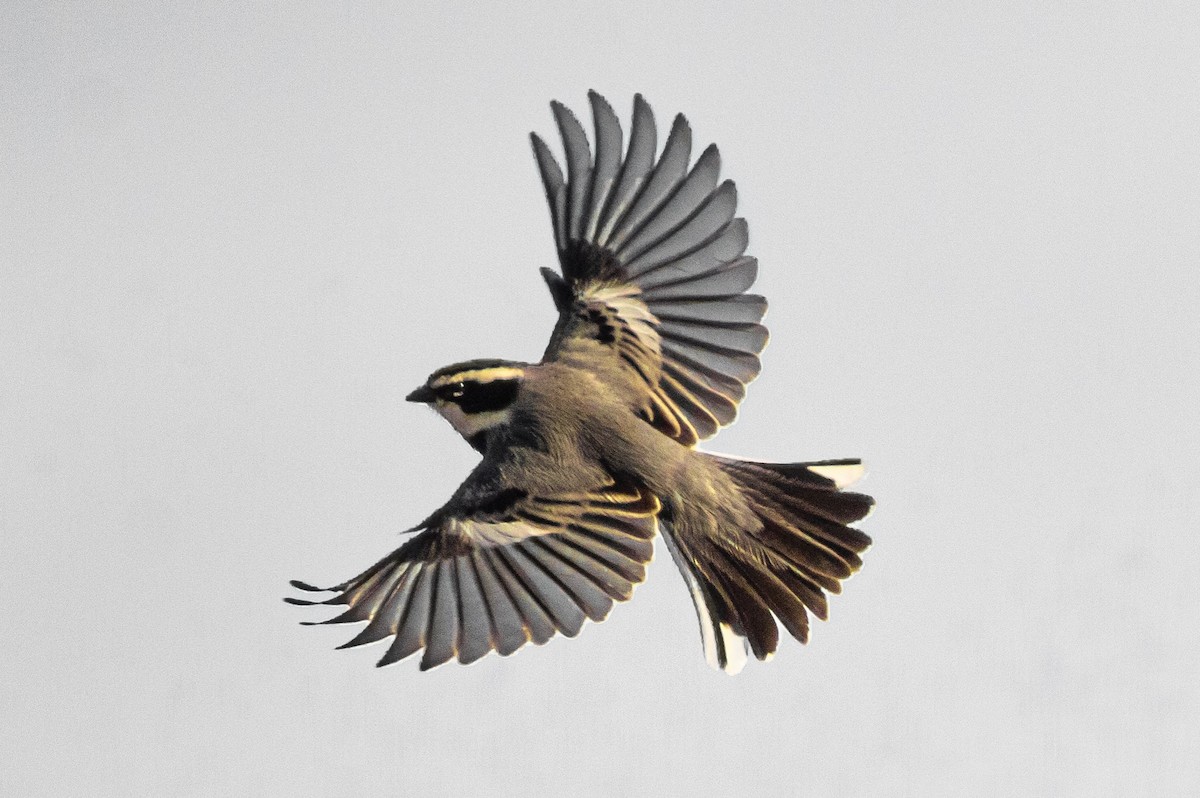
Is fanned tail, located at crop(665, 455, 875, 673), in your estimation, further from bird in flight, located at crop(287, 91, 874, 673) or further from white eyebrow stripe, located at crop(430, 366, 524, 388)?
white eyebrow stripe, located at crop(430, 366, 524, 388)

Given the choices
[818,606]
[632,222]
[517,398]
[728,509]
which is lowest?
[818,606]

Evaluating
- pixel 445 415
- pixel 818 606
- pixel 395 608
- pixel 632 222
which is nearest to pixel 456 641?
pixel 395 608

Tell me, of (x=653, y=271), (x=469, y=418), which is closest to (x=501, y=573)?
(x=469, y=418)

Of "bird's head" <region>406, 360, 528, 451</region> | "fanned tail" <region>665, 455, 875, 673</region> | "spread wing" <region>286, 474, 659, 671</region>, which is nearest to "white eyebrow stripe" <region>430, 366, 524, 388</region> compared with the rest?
"bird's head" <region>406, 360, 528, 451</region>

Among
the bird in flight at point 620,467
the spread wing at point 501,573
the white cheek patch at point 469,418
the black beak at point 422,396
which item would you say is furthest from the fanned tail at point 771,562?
the black beak at point 422,396

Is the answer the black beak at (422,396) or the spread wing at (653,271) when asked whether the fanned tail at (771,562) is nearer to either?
the spread wing at (653,271)

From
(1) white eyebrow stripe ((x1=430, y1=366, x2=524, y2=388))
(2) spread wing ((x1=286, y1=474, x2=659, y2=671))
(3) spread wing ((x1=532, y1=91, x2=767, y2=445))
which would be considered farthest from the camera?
(3) spread wing ((x1=532, y1=91, x2=767, y2=445))

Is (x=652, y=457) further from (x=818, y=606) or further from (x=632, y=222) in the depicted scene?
(x=632, y=222)
